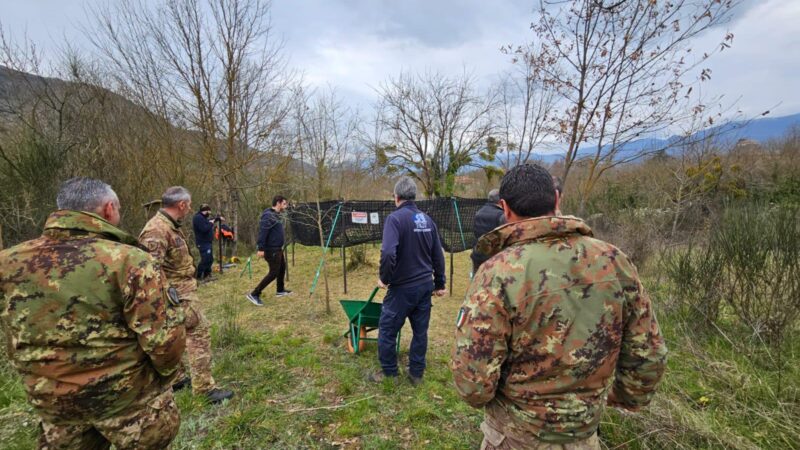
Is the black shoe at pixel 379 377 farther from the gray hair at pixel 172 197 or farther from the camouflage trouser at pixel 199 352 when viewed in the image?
the gray hair at pixel 172 197

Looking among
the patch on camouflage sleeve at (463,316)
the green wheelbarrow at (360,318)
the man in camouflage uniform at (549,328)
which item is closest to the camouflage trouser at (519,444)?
the man in camouflage uniform at (549,328)

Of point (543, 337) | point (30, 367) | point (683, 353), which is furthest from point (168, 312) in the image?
point (683, 353)

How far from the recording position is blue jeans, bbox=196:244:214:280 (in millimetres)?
8219

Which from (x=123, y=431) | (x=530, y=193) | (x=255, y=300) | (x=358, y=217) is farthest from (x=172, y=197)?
(x=358, y=217)

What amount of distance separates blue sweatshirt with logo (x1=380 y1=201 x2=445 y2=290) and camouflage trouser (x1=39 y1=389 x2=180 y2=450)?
185 cm

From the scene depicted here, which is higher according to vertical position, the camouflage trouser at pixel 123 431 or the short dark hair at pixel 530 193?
the short dark hair at pixel 530 193

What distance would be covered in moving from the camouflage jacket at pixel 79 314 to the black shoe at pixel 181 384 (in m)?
2.05

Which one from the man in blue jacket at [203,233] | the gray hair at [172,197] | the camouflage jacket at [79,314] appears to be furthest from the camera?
the man in blue jacket at [203,233]

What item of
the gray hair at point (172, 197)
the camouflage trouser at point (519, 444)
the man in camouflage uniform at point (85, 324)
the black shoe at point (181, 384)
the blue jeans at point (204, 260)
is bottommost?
the black shoe at point (181, 384)

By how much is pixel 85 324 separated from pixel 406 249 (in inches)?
90.3

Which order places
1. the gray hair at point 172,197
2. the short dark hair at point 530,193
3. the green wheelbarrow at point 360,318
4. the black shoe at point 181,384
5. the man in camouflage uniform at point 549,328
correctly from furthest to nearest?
the green wheelbarrow at point 360,318 → the black shoe at point 181,384 → the gray hair at point 172,197 → the short dark hair at point 530,193 → the man in camouflage uniform at point 549,328

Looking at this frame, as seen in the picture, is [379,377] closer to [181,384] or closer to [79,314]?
[181,384]

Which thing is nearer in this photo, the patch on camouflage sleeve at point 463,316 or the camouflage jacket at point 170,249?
the patch on camouflage sleeve at point 463,316

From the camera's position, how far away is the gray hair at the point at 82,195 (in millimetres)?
1719
